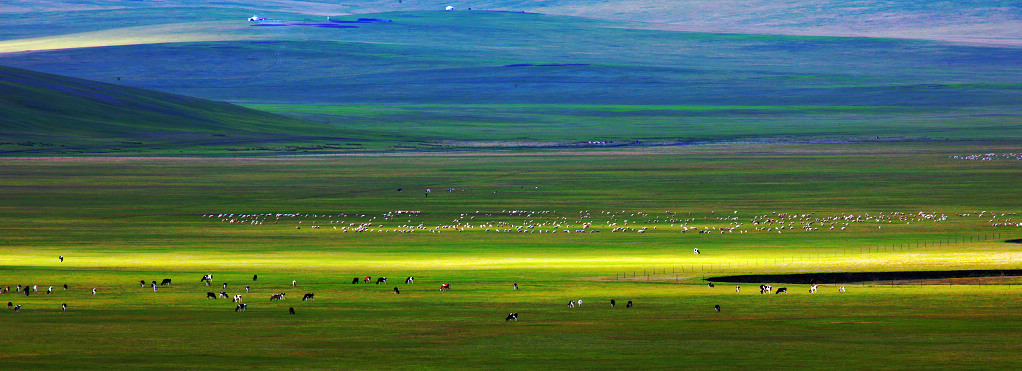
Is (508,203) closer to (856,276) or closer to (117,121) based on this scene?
(856,276)

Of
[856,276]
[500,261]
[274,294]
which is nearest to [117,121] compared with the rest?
[500,261]

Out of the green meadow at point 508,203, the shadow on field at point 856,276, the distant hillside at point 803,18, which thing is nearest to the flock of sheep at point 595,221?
the green meadow at point 508,203

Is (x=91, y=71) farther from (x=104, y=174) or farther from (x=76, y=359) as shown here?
(x=76, y=359)

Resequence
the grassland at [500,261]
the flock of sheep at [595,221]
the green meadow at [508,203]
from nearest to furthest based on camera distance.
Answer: the grassland at [500,261]
the green meadow at [508,203]
the flock of sheep at [595,221]

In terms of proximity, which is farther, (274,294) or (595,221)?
(595,221)

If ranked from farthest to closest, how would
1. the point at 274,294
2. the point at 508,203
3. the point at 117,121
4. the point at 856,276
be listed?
1. the point at 117,121
2. the point at 508,203
3. the point at 856,276
4. the point at 274,294

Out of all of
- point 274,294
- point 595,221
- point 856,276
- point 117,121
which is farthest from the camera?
point 117,121

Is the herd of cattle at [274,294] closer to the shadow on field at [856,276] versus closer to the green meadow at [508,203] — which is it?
the green meadow at [508,203]
